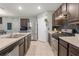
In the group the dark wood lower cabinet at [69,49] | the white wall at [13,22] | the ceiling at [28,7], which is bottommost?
the dark wood lower cabinet at [69,49]

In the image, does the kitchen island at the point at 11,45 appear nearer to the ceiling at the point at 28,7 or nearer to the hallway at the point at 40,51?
the hallway at the point at 40,51

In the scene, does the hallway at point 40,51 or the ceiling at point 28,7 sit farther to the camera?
the ceiling at point 28,7

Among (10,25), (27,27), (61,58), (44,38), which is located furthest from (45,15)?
(61,58)

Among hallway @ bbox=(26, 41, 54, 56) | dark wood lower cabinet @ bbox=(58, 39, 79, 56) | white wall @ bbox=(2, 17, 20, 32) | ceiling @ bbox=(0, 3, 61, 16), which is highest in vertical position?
Result: ceiling @ bbox=(0, 3, 61, 16)

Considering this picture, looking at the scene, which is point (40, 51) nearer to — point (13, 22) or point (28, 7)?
point (28, 7)

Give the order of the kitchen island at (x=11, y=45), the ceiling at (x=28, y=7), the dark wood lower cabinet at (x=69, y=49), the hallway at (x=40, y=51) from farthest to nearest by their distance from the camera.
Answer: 1. the ceiling at (x=28, y=7)
2. the hallway at (x=40, y=51)
3. the dark wood lower cabinet at (x=69, y=49)
4. the kitchen island at (x=11, y=45)

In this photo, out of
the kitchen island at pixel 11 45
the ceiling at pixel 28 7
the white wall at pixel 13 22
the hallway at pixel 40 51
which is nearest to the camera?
the kitchen island at pixel 11 45

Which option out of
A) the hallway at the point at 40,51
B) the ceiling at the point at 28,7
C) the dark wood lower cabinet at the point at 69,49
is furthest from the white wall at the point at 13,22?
the dark wood lower cabinet at the point at 69,49

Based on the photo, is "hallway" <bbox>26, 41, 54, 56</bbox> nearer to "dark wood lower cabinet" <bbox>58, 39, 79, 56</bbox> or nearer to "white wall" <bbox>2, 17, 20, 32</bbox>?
"dark wood lower cabinet" <bbox>58, 39, 79, 56</bbox>

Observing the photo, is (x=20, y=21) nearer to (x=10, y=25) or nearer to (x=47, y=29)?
(x=10, y=25)

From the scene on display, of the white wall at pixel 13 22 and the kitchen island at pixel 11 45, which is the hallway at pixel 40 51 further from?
the white wall at pixel 13 22

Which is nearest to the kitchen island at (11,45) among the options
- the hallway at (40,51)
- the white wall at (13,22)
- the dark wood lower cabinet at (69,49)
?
the dark wood lower cabinet at (69,49)

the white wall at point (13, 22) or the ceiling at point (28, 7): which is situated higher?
the ceiling at point (28, 7)

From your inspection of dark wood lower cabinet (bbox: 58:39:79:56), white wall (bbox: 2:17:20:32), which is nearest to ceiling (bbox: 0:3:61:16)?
dark wood lower cabinet (bbox: 58:39:79:56)
